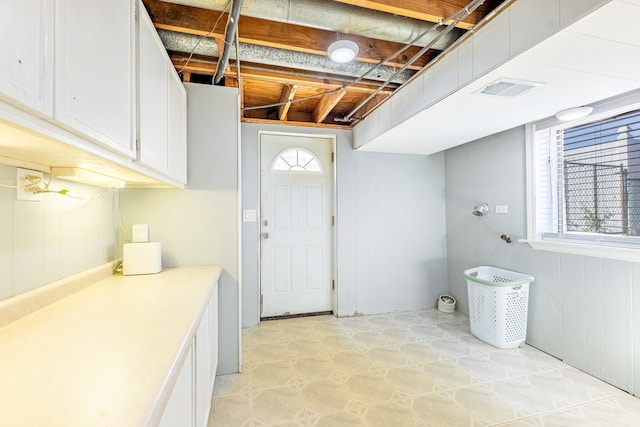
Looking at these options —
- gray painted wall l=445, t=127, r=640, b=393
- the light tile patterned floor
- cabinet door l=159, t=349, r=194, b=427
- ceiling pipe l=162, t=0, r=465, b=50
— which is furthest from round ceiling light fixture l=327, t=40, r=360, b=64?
the light tile patterned floor

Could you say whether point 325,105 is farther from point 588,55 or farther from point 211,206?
point 588,55

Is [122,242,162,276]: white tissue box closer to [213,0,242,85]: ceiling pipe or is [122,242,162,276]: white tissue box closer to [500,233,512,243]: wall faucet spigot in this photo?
[213,0,242,85]: ceiling pipe

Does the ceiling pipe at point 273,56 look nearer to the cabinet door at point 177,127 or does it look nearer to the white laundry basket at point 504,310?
the cabinet door at point 177,127

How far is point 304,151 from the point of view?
3.39 metres

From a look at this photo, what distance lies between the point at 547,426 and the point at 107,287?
251 cm

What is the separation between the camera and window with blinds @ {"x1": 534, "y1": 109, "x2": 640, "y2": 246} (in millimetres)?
1977

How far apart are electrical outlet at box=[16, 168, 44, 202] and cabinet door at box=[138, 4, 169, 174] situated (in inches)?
16.6

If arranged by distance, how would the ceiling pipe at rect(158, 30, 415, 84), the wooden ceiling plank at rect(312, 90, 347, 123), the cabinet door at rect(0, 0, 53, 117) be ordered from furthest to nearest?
the wooden ceiling plank at rect(312, 90, 347, 123) < the ceiling pipe at rect(158, 30, 415, 84) < the cabinet door at rect(0, 0, 53, 117)

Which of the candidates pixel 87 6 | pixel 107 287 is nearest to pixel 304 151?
pixel 107 287

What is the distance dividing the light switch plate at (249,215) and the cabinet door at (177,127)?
1.07 metres

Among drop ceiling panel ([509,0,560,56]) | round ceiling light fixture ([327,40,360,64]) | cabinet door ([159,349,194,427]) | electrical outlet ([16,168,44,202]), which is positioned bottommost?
cabinet door ([159,349,194,427])

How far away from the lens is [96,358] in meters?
0.75

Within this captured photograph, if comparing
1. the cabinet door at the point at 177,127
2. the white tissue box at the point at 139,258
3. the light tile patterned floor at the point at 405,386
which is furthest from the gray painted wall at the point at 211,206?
the light tile patterned floor at the point at 405,386

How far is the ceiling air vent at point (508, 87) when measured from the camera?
1.64 m
